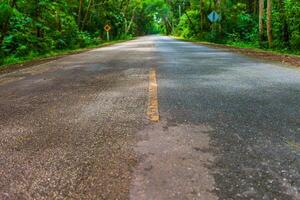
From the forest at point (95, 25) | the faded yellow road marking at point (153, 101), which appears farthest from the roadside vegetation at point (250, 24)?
the faded yellow road marking at point (153, 101)

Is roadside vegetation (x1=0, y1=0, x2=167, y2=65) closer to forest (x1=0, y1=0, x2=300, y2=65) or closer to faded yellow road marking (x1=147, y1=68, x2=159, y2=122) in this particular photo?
forest (x1=0, y1=0, x2=300, y2=65)

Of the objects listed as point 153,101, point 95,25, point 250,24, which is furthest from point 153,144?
point 95,25

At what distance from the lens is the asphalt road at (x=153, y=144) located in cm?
223

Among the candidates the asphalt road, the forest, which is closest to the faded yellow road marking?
the asphalt road

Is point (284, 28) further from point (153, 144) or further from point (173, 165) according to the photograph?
point (173, 165)

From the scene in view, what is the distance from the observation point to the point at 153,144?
116 inches

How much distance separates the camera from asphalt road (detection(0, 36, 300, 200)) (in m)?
2.23

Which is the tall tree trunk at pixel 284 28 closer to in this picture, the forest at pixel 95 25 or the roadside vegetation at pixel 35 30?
the forest at pixel 95 25

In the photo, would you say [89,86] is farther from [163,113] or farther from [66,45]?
[66,45]

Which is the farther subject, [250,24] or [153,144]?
[250,24]

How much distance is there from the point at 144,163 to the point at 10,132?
1.60 meters

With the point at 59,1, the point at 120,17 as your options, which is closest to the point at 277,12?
the point at 59,1

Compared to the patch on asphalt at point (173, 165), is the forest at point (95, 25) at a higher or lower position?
higher

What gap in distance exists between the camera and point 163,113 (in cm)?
392
